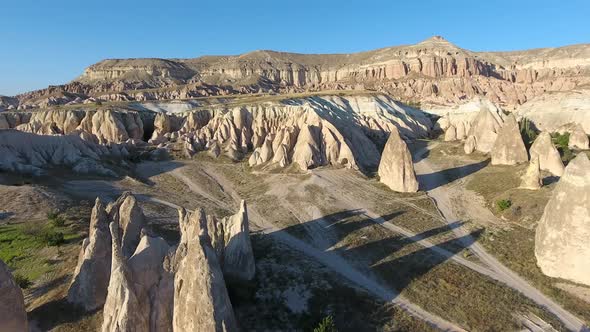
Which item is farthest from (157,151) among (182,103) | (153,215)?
(182,103)

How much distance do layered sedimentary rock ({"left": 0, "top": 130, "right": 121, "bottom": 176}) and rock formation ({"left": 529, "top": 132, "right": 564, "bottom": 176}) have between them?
4555 cm

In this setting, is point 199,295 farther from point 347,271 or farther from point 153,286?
point 347,271

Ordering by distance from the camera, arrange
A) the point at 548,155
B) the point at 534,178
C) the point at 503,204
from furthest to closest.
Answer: the point at 548,155, the point at 534,178, the point at 503,204

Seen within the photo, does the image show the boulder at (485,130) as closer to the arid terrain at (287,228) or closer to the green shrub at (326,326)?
the arid terrain at (287,228)

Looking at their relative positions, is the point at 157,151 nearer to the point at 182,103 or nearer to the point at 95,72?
the point at 182,103

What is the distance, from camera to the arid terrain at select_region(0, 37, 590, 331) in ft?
47.8

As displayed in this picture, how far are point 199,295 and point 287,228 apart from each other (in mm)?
15217

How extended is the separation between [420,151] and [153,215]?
43.7 m

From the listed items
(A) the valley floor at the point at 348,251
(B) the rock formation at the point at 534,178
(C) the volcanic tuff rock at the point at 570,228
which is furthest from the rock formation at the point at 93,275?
(B) the rock formation at the point at 534,178

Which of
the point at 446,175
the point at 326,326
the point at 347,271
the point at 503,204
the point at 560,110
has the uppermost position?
the point at 560,110

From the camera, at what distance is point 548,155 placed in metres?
36.7

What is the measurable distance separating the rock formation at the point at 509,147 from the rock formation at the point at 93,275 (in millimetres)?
42894

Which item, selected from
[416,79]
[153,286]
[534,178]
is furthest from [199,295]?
[416,79]

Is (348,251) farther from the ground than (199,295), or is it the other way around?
(199,295)
